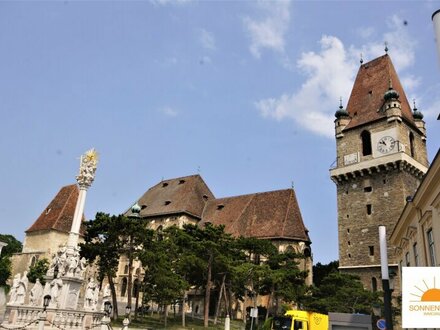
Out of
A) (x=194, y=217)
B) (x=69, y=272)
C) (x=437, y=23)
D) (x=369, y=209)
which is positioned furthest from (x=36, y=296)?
(x=194, y=217)

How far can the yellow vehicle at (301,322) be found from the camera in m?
22.2

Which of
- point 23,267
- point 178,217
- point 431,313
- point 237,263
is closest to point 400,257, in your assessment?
point 237,263

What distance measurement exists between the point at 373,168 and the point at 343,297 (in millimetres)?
13939

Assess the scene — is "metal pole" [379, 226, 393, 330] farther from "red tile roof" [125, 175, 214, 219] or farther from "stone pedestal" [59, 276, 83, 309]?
"red tile roof" [125, 175, 214, 219]

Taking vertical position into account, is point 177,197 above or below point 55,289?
above

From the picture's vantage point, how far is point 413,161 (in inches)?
1607

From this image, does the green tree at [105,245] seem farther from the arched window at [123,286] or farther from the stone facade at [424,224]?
the arched window at [123,286]

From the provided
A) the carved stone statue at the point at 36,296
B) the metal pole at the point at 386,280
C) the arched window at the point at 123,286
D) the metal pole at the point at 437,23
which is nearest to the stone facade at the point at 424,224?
the metal pole at the point at 386,280

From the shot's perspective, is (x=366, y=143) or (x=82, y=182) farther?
(x=366, y=143)

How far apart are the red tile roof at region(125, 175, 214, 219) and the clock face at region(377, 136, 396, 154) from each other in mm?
25402

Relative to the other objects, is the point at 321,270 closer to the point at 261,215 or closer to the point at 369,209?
the point at 261,215

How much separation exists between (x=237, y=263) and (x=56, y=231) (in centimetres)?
2558

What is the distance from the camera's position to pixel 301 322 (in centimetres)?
2222

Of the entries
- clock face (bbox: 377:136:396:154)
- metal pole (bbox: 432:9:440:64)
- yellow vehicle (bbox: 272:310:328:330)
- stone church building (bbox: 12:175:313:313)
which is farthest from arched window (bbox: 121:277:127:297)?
metal pole (bbox: 432:9:440:64)
